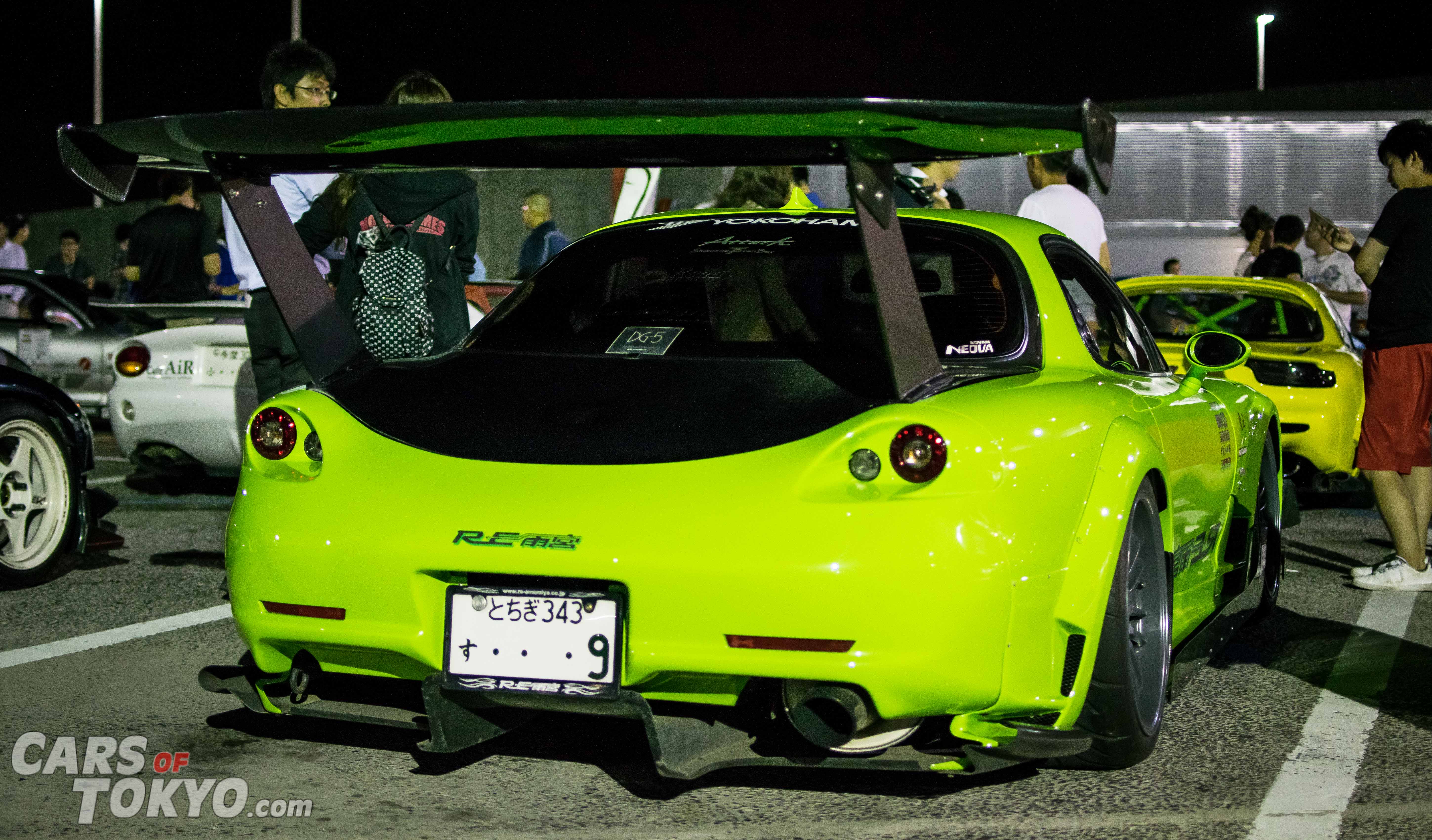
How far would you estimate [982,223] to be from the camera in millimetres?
4152

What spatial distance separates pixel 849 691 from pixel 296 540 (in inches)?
48.8

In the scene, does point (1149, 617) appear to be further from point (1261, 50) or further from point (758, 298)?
point (1261, 50)

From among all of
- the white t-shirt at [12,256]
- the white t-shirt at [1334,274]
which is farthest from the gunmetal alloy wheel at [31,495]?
the white t-shirt at [12,256]

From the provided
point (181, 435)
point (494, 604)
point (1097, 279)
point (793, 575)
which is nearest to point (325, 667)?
point (494, 604)

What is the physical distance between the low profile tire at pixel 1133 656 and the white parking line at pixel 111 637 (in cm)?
270

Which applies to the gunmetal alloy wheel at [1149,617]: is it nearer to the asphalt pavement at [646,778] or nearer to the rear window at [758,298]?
the asphalt pavement at [646,778]

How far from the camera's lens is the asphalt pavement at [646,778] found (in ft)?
10.8

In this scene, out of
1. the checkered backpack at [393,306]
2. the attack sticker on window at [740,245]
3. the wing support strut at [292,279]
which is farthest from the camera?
the checkered backpack at [393,306]

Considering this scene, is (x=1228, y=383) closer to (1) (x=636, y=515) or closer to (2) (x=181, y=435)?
(1) (x=636, y=515)

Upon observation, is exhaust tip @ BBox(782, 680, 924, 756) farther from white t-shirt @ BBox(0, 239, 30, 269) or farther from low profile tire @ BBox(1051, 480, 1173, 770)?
white t-shirt @ BBox(0, 239, 30, 269)

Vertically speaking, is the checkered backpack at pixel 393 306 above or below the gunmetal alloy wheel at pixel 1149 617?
above

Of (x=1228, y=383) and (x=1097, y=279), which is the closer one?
(x=1097, y=279)

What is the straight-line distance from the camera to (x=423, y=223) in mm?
5355

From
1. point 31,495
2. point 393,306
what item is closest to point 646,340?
point 393,306
